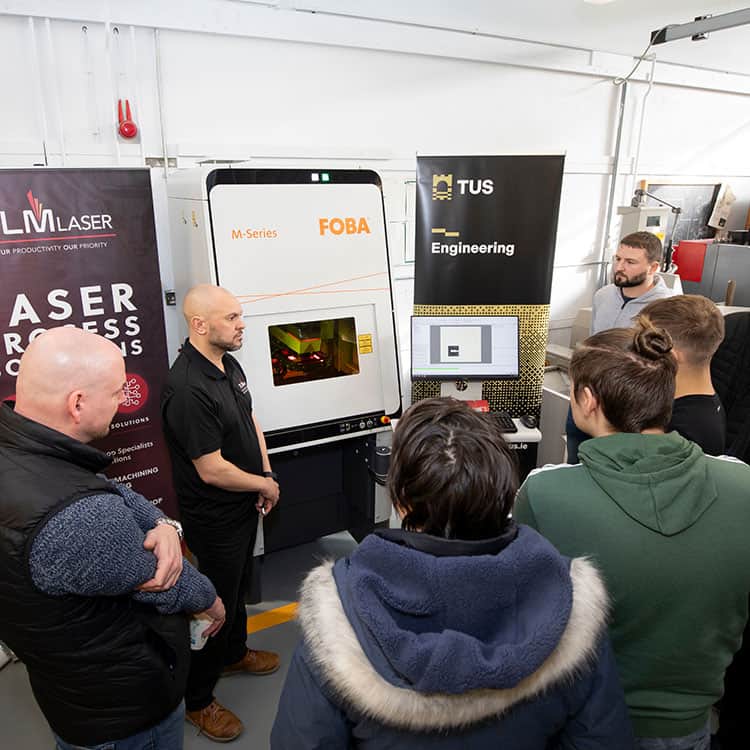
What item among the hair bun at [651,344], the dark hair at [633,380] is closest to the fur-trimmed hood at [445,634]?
the dark hair at [633,380]

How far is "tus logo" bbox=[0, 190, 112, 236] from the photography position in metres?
2.38

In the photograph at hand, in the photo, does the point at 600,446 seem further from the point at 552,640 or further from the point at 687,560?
the point at 552,640

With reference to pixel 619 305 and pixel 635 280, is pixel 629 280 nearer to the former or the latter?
pixel 635 280

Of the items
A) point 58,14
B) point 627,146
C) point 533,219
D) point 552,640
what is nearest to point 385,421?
point 533,219

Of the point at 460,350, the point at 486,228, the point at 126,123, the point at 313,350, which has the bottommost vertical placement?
the point at 460,350

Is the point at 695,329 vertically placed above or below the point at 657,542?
above

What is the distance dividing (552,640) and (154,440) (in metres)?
2.53

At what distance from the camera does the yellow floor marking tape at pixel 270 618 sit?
2.70 metres

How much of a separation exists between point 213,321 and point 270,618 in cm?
154

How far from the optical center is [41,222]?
244 cm

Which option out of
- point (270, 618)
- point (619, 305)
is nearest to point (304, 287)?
point (270, 618)

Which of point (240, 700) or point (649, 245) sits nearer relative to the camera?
point (240, 700)

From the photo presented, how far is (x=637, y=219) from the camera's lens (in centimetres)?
438

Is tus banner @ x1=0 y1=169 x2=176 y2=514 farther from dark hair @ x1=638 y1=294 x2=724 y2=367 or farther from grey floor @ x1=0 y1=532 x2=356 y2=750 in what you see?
dark hair @ x1=638 y1=294 x2=724 y2=367
